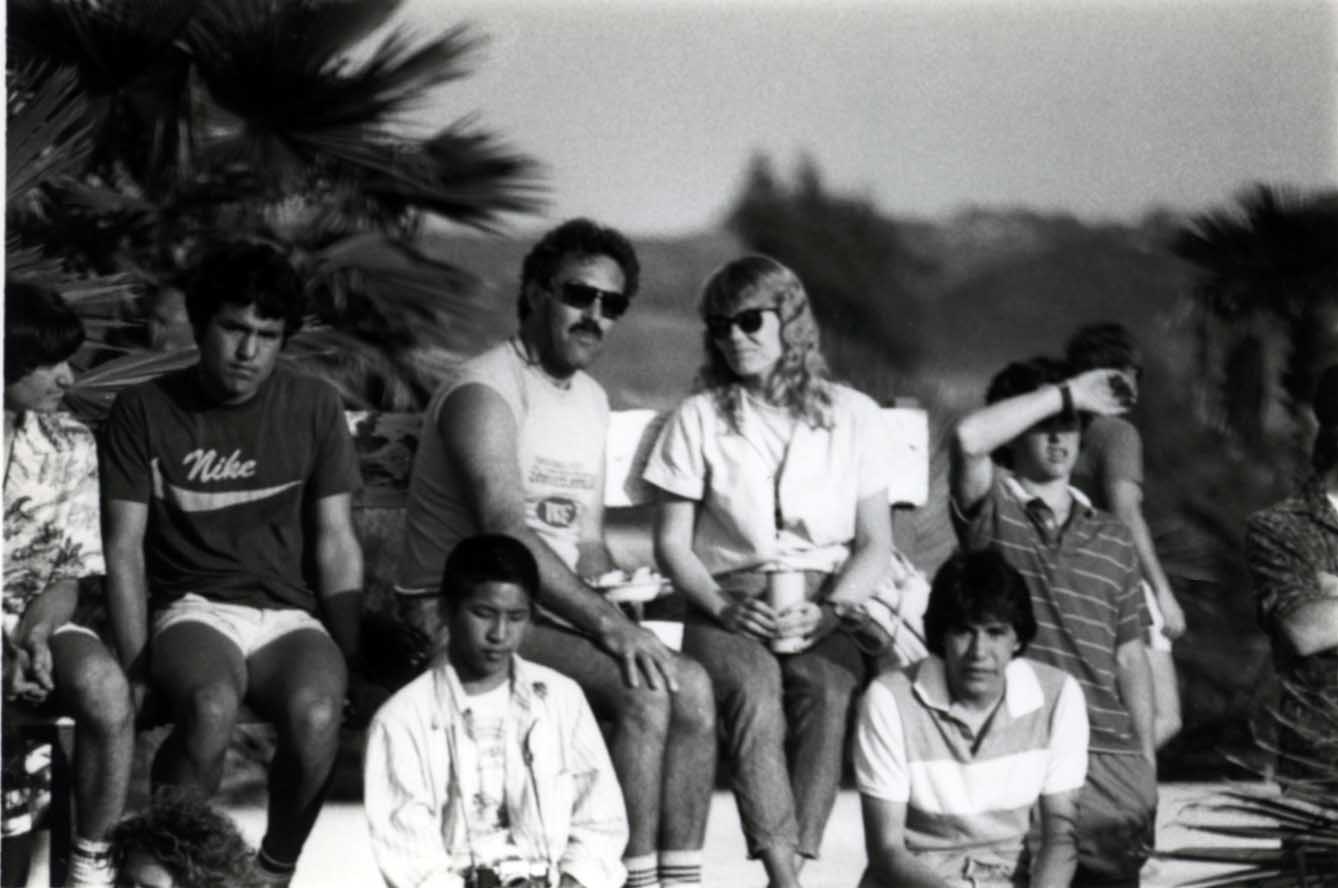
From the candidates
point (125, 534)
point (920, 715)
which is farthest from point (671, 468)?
point (125, 534)

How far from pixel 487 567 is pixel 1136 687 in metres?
1.84

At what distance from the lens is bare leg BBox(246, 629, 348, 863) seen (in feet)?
21.9

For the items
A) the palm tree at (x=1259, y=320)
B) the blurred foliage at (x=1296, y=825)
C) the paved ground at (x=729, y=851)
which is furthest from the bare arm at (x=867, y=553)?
the palm tree at (x=1259, y=320)

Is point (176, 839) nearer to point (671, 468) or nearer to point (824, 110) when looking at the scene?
point (671, 468)

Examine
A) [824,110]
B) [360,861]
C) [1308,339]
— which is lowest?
[360,861]

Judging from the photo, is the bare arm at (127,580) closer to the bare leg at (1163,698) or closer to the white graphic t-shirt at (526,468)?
the white graphic t-shirt at (526,468)

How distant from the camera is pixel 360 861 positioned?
24.1 ft

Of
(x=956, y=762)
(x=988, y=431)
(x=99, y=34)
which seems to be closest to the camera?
(x=956, y=762)

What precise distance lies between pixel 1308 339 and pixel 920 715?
1.92m

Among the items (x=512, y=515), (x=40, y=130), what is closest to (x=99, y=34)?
(x=40, y=130)

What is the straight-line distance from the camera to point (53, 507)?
7062mm

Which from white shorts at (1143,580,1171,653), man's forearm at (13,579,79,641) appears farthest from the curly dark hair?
white shorts at (1143,580,1171,653)

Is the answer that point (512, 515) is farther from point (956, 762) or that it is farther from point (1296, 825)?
point (1296, 825)

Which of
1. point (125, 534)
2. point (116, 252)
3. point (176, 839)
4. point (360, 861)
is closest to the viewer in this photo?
point (176, 839)
